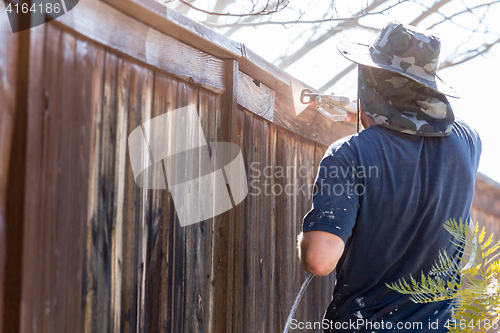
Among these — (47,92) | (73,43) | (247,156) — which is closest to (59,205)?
(47,92)

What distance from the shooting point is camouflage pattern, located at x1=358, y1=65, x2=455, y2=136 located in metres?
1.84

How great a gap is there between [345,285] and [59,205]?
1.07 meters

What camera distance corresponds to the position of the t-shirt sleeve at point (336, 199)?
1.60 meters

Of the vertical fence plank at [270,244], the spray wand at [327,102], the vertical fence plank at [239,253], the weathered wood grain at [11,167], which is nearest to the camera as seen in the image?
the weathered wood grain at [11,167]

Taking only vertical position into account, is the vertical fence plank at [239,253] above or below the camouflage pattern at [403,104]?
below

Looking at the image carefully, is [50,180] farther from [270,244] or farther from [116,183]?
[270,244]

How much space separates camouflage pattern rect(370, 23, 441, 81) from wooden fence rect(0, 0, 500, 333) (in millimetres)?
708

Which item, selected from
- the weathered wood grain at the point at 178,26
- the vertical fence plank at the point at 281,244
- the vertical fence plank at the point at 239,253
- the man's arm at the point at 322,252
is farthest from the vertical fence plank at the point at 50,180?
the vertical fence plank at the point at 281,244

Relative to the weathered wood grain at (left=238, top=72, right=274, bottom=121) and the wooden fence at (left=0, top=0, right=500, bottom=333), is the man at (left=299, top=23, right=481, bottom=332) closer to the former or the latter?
the wooden fence at (left=0, top=0, right=500, bottom=333)

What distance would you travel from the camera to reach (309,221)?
1.63m

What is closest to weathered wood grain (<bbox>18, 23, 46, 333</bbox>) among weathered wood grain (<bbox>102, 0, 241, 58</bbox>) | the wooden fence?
the wooden fence

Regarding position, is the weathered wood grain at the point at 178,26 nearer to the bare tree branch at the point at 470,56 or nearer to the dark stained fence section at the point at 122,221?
the dark stained fence section at the point at 122,221

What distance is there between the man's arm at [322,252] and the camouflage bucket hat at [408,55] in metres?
0.73

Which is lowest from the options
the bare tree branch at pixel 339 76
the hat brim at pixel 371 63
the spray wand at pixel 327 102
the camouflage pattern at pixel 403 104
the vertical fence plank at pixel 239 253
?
the vertical fence plank at pixel 239 253
